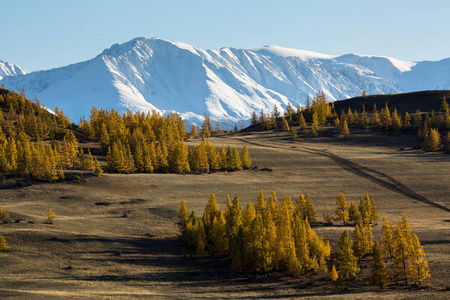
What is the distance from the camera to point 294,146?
7618 inches

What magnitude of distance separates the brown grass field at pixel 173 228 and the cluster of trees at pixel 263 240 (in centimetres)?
239

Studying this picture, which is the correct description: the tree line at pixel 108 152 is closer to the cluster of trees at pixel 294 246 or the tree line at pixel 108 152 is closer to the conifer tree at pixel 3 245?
the conifer tree at pixel 3 245

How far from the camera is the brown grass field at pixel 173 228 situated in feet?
190

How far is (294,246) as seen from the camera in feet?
219

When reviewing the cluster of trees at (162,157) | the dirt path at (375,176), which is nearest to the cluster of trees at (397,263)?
the dirt path at (375,176)

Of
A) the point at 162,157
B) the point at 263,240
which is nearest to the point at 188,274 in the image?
the point at 263,240

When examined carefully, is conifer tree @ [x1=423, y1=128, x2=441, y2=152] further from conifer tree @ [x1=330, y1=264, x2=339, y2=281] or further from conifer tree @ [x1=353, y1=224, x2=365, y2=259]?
conifer tree @ [x1=330, y1=264, x2=339, y2=281]

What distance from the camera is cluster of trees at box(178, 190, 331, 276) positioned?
66.4m

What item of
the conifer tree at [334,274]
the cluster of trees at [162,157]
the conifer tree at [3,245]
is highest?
the cluster of trees at [162,157]

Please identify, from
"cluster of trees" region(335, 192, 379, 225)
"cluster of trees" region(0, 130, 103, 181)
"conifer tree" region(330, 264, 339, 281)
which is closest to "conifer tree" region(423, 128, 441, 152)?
"cluster of trees" region(335, 192, 379, 225)

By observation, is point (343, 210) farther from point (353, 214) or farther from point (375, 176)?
point (375, 176)

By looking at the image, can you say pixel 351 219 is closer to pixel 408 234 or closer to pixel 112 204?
pixel 408 234

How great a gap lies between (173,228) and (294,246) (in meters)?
29.6

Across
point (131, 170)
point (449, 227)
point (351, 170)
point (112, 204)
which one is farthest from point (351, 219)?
point (131, 170)
